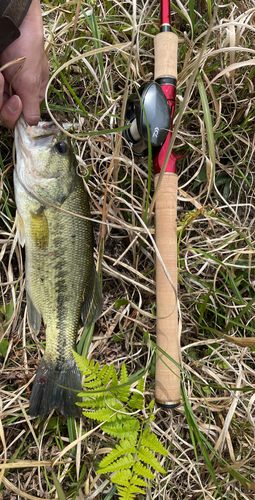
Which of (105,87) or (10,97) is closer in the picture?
(10,97)

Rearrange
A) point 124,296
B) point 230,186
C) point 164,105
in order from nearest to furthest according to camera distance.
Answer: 1. point 164,105
2. point 124,296
3. point 230,186

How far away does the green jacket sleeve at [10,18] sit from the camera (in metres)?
1.68

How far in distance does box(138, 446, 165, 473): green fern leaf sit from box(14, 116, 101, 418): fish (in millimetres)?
460

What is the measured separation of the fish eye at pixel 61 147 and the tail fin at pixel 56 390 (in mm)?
1309

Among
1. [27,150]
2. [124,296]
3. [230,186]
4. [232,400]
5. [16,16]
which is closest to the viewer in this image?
[16,16]

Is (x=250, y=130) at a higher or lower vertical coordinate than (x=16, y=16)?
lower

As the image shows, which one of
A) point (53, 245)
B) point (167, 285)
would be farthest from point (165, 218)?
point (53, 245)

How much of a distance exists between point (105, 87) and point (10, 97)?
634 millimetres

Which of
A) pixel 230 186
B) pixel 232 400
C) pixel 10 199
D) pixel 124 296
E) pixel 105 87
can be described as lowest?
pixel 232 400

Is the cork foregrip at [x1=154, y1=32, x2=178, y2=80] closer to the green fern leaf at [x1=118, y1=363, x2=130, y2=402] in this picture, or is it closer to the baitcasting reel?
the baitcasting reel

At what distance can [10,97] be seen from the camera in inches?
76.7

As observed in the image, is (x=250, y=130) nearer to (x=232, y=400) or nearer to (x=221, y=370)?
(x=221, y=370)

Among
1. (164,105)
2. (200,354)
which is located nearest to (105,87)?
(164,105)

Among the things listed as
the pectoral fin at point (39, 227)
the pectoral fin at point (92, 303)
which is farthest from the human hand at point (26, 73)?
the pectoral fin at point (92, 303)
